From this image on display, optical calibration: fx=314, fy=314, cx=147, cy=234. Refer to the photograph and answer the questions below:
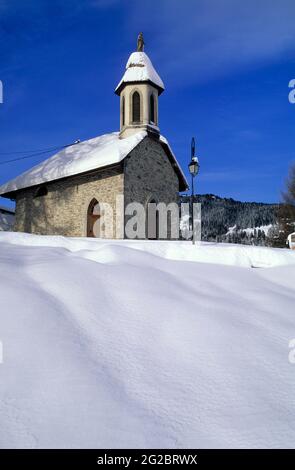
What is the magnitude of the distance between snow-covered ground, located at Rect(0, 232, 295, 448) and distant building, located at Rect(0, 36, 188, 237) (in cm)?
1049

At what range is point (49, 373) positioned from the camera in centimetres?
219

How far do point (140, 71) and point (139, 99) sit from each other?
1558 mm

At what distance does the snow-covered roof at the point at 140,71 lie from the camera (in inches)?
653

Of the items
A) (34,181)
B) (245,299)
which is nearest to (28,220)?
(34,181)

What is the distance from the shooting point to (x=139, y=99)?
16.7 metres

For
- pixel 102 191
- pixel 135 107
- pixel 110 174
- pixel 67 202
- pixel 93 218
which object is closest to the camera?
pixel 110 174

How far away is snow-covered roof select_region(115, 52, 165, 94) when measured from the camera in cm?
1658

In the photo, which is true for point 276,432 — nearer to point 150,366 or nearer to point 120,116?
point 150,366

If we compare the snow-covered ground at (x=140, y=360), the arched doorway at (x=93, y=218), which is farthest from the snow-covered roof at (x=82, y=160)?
the snow-covered ground at (x=140, y=360)

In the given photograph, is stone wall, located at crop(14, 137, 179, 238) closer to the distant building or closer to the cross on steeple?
the distant building

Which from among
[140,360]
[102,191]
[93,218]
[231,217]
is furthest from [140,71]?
[231,217]

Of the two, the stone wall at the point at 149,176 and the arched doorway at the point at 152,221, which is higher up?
the stone wall at the point at 149,176

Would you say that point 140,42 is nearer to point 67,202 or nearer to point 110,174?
point 110,174

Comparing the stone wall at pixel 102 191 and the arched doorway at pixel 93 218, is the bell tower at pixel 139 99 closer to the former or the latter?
the stone wall at pixel 102 191
